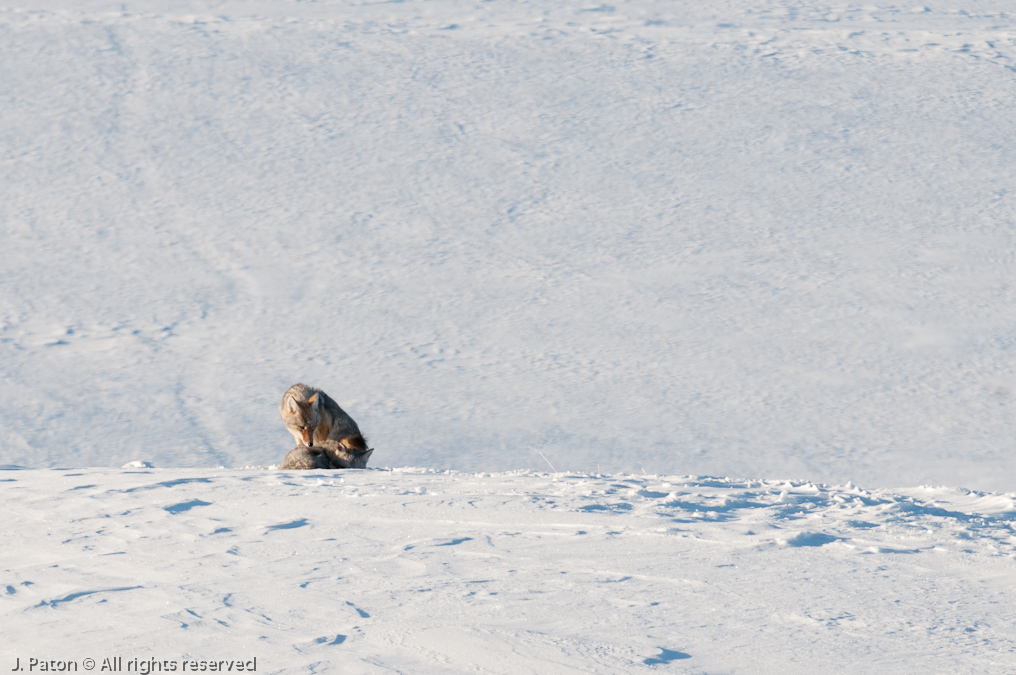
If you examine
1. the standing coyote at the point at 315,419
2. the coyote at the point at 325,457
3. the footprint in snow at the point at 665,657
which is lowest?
the coyote at the point at 325,457

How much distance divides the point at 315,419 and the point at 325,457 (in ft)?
0.59

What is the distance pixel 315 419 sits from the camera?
15.9 feet

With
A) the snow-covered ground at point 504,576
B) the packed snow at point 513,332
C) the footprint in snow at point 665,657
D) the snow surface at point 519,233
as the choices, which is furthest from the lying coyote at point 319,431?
the snow surface at point 519,233

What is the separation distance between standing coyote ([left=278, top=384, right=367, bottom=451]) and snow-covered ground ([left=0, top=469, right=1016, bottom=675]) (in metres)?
0.53

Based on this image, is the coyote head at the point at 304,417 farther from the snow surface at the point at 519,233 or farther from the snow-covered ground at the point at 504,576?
the snow surface at the point at 519,233

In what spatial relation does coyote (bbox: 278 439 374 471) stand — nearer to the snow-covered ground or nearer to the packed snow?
the packed snow

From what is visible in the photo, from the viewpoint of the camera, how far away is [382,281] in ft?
33.2

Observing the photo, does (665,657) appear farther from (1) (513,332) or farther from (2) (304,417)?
(1) (513,332)

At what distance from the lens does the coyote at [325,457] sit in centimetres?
482

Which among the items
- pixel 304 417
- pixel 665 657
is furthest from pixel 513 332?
pixel 665 657

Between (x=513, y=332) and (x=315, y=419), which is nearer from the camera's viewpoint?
(x=315, y=419)

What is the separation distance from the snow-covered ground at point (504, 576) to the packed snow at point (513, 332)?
0.02 m

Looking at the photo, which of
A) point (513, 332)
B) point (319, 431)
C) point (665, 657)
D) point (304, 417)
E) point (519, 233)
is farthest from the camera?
point (519, 233)

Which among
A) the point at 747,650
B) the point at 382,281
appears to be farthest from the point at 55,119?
the point at 747,650
